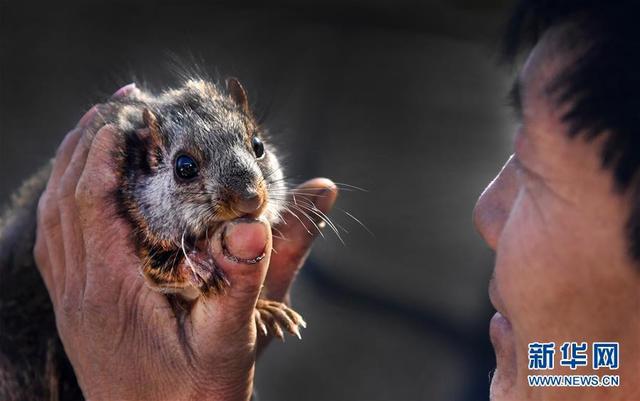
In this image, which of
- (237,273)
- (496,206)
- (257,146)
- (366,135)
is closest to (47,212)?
(257,146)

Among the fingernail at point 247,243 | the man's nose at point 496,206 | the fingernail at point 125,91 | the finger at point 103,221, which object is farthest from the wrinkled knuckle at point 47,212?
the man's nose at point 496,206

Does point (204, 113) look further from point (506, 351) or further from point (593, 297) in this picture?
point (593, 297)

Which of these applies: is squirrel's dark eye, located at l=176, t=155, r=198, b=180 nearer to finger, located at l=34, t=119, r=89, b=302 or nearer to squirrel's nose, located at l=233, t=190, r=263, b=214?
squirrel's nose, located at l=233, t=190, r=263, b=214

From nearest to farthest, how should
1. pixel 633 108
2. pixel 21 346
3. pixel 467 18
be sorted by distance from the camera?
pixel 633 108 → pixel 21 346 → pixel 467 18

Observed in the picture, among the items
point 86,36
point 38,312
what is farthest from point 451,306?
point 86,36

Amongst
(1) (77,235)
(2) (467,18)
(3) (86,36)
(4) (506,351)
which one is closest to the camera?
(4) (506,351)

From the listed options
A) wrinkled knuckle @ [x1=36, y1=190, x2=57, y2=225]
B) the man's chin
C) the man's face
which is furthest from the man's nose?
wrinkled knuckle @ [x1=36, y1=190, x2=57, y2=225]

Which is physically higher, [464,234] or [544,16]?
[464,234]
